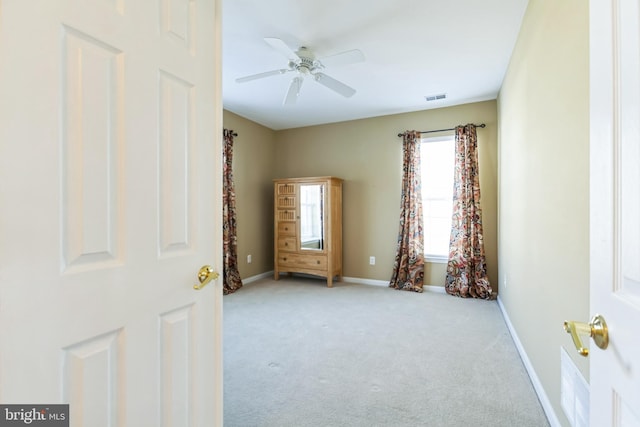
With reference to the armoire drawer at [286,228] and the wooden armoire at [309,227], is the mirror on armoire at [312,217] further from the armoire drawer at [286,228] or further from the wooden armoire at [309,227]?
the armoire drawer at [286,228]

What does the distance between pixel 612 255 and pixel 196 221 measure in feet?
3.78

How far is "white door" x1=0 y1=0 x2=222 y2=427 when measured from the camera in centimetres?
65

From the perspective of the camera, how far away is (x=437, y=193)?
175 inches

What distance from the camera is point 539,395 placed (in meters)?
1.86

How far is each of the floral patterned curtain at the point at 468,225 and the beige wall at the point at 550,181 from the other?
1278 millimetres

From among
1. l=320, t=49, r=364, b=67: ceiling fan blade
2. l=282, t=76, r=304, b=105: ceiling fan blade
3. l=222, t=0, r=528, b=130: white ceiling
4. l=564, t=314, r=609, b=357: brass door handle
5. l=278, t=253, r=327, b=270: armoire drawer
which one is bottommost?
l=278, t=253, r=327, b=270: armoire drawer

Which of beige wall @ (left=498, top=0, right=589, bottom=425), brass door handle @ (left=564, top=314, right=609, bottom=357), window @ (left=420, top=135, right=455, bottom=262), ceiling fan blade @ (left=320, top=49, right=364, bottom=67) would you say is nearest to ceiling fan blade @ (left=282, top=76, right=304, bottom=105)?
ceiling fan blade @ (left=320, top=49, right=364, bottom=67)

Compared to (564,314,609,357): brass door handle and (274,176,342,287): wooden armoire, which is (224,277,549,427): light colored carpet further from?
(564,314,609,357): brass door handle

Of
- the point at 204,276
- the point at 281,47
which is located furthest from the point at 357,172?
the point at 204,276

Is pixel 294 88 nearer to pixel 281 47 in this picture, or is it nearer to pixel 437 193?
pixel 281 47

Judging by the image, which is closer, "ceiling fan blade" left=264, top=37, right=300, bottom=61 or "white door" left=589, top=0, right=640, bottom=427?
"white door" left=589, top=0, right=640, bottom=427

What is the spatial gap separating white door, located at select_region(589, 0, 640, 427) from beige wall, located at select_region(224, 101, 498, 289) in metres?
3.82

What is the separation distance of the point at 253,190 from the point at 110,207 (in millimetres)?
4256

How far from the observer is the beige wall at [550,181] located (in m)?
1.26
